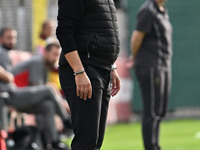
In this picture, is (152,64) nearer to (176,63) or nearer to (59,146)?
(59,146)

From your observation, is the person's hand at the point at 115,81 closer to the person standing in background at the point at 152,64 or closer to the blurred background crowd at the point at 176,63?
the person standing in background at the point at 152,64

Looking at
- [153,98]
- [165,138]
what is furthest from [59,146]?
[165,138]

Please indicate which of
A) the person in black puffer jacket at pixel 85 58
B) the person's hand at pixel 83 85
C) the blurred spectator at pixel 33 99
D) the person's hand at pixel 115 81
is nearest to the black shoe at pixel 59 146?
the blurred spectator at pixel 33 99

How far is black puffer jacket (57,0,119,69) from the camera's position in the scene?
3887 mm

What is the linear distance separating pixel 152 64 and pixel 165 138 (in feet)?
12.6

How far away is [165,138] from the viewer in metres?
10.0

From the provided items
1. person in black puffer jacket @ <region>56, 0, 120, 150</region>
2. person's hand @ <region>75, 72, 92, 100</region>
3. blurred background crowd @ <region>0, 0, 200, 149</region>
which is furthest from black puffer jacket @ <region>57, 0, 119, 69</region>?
blurred background crowd @ <region>0, 0, 200, 149</region>

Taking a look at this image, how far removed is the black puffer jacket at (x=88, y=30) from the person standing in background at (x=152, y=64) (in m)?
2.35

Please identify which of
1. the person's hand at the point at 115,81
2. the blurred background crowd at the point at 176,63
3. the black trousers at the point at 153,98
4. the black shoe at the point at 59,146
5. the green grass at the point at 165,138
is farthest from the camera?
the blurred background crowd at the point at 176,63

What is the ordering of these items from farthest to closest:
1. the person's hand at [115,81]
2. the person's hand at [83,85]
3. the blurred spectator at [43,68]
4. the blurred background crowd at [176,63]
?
the blurred background crowd at [176,63]
the blurred spectator at [43,68]
the person's hand at [115,81]
the person's hand at [83,85]

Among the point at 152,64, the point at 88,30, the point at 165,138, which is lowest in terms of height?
the point at 165,138

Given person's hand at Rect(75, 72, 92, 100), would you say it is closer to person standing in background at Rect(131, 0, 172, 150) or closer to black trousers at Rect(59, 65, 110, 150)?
black trousers at Rect(59, 65, 110, 150)

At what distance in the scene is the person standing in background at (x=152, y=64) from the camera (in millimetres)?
6340

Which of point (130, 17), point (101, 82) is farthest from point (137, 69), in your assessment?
point (130, 17)
